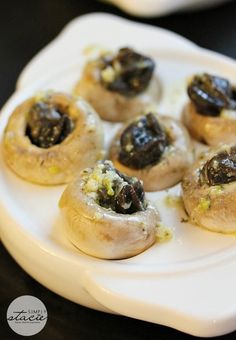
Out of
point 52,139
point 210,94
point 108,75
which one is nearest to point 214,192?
point 210,94

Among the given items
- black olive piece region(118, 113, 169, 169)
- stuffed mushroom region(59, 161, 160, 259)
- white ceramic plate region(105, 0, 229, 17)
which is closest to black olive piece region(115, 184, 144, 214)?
stuffed mushroom region(59, 161, 160, 259)

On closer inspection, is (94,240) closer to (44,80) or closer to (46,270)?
(46,270)

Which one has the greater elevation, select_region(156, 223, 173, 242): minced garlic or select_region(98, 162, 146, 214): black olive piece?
select_region(98, 162, 146, 214): black olive piece

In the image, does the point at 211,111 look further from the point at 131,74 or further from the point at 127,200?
the point at 127,200

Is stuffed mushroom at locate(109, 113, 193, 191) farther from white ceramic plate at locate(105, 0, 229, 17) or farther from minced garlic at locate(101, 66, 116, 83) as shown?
white ceramic plate at locate(105, 0, 229, 17)

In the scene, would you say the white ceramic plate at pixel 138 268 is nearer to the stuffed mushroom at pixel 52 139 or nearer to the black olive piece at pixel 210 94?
the stuffed mushroom at pixel 52 139

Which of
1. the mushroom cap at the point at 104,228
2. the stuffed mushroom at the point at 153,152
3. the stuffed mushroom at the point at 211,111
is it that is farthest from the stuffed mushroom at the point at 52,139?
the stuffed mushroom at the point at 211,111
